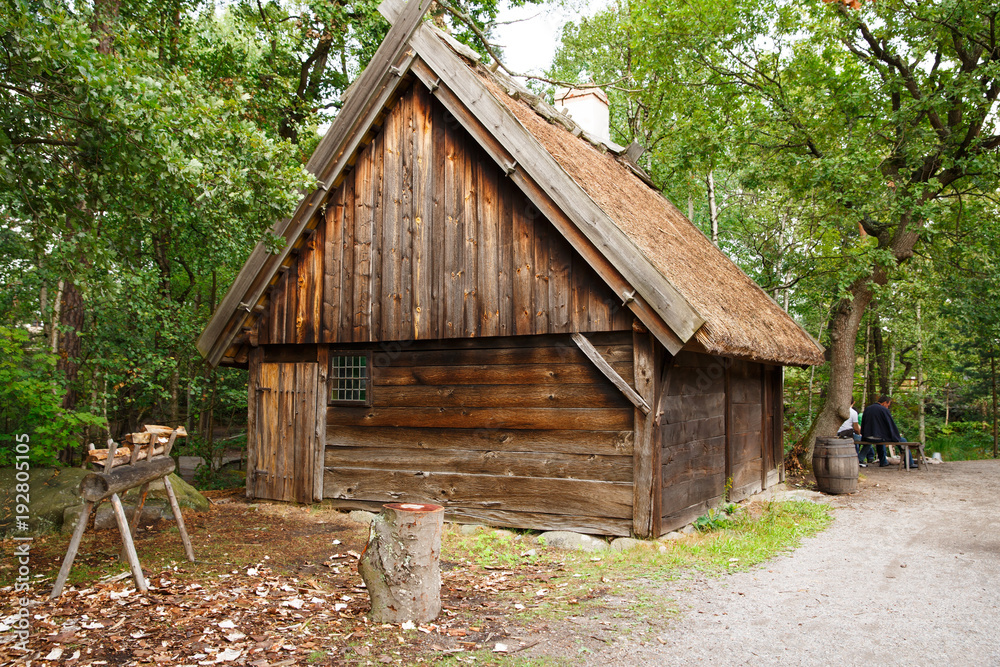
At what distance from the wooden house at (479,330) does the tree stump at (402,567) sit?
10.6 ft

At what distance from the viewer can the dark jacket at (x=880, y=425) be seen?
14.5 m

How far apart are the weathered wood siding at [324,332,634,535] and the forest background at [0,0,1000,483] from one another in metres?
2.79

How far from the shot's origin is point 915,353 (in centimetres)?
2083

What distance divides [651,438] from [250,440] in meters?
6.16

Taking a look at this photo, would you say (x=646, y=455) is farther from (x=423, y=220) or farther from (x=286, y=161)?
(x=286, y=161)

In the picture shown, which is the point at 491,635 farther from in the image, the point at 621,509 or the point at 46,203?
the point at 46,203

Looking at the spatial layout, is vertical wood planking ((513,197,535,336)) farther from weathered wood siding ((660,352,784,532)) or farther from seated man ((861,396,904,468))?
seated man ((861,396,904,468))

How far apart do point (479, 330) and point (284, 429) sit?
3672 millimetres

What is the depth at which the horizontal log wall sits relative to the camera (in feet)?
26.0

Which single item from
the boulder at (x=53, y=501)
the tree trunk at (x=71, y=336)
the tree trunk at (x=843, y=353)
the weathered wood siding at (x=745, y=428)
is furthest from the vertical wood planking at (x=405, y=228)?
the tree trunk at (x=843, y=353)

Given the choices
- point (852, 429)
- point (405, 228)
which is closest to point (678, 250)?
point (405, 228)

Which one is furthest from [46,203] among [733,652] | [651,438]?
[733,652]

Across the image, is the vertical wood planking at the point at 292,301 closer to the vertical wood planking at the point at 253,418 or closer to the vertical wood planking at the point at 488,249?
the vertical wood planking at the point at 253,418

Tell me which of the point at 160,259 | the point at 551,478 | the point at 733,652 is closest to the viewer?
the point at 733,652
